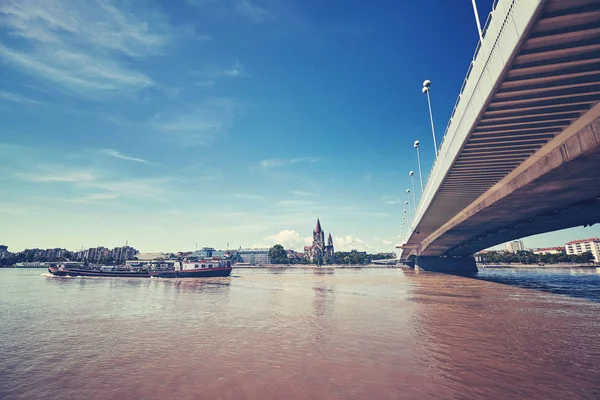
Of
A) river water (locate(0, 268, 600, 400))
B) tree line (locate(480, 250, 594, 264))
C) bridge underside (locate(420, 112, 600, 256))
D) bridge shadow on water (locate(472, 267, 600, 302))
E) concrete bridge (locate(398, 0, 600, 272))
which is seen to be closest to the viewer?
river water (locate(0, 268, 600, 400))

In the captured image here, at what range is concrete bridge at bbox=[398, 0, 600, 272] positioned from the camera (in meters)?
7.95

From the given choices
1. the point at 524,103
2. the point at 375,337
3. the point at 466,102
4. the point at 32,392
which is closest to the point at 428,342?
the point at 375,337

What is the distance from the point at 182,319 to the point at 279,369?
1007cm

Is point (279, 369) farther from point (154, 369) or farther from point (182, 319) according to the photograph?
point (182, 319)

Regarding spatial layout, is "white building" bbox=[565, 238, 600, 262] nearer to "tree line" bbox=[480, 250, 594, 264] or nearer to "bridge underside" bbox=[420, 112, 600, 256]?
"tree line" bbox=[480, 250, 594, 264]

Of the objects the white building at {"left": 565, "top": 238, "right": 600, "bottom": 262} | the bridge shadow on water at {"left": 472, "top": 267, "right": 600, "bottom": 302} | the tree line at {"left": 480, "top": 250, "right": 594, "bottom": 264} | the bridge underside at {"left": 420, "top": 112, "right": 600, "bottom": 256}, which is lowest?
the bridge shadow on water at {"left": 472, "top": 267, "right": 600, "bottom": 302}

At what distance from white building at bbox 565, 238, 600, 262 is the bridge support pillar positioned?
5159 inches

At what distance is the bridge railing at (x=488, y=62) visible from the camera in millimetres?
8047

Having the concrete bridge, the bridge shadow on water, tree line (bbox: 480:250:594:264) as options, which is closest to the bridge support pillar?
the bridge shadow on water

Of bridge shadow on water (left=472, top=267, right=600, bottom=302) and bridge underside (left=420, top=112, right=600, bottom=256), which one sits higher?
bridge underside (left=420, top=112, right=600, bottom=256)

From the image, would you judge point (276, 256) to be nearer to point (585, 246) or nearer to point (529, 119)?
point (585, 246)

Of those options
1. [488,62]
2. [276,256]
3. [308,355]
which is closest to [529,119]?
[488,62]

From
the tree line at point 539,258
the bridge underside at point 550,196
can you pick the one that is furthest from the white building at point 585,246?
the bridge underside at point 550,196

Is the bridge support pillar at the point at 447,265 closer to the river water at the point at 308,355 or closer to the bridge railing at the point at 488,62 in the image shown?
the river water at the point at 308,355
